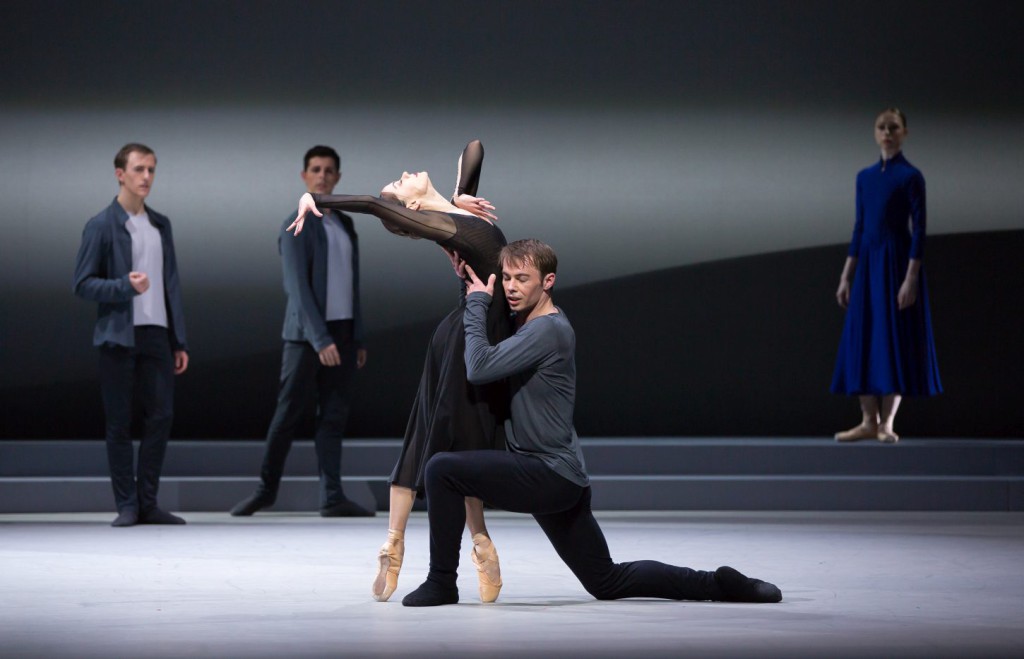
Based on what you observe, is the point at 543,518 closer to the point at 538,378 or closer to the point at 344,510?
the point at 538,378

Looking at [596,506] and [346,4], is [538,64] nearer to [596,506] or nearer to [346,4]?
[346,4]

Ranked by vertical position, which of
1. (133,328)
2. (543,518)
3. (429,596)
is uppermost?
(133,328)

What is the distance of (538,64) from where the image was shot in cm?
820

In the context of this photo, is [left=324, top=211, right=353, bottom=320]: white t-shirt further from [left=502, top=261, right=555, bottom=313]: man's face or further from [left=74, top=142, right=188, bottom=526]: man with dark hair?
[left=502, top=261, right=555, bottom=313]: man's face

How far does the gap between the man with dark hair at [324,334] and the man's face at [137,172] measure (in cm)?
63

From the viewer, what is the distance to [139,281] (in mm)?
5656

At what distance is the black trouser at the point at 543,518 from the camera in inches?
144

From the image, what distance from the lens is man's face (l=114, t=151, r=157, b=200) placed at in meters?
5.89

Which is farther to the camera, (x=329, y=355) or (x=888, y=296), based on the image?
(x=888, y=296)

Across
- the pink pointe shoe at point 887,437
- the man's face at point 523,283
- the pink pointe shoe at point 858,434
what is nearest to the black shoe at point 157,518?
the man's face at point 523,283

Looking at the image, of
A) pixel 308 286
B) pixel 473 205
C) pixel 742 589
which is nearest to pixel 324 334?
pixel 308 286

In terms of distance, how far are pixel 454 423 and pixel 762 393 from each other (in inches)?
181

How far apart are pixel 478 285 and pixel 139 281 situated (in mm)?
2260

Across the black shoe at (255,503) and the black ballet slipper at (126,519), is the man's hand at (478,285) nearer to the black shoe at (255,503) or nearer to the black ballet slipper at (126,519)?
the black ballet slipper at (126,519)
